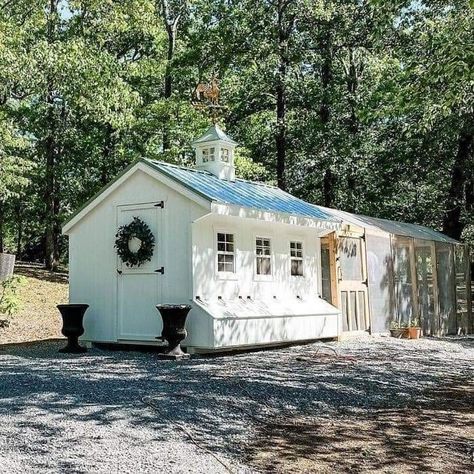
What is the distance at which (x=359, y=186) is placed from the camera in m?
22.1

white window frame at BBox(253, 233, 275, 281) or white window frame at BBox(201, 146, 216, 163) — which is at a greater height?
white window frame at BBox(201, 146, 216, 163)

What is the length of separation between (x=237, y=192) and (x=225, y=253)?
1398mm

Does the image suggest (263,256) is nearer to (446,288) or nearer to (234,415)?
(234,415)

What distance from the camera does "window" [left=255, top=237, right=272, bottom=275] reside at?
1142 cm

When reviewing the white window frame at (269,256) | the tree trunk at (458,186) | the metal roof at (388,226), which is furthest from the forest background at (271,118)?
the white window frame at (269,256)

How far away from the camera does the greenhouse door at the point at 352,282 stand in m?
13.3

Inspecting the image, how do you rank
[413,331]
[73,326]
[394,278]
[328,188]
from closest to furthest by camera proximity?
[73,326] → [413,331] → [394,278] → [328,188]

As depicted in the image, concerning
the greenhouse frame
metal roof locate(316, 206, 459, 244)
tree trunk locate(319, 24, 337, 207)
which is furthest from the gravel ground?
tree trunk locate(319, 24, 337, 207)

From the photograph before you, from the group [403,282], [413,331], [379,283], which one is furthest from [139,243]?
[403,282]

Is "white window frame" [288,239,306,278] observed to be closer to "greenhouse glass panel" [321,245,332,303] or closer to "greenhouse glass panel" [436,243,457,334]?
"greenhouse glass panel" [321,245,332,303]

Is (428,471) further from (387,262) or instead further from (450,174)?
(450,174)

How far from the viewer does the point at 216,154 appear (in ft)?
41.5

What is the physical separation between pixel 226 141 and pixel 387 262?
190 inches

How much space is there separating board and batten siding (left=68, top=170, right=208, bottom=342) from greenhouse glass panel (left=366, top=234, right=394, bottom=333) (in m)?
5.30
